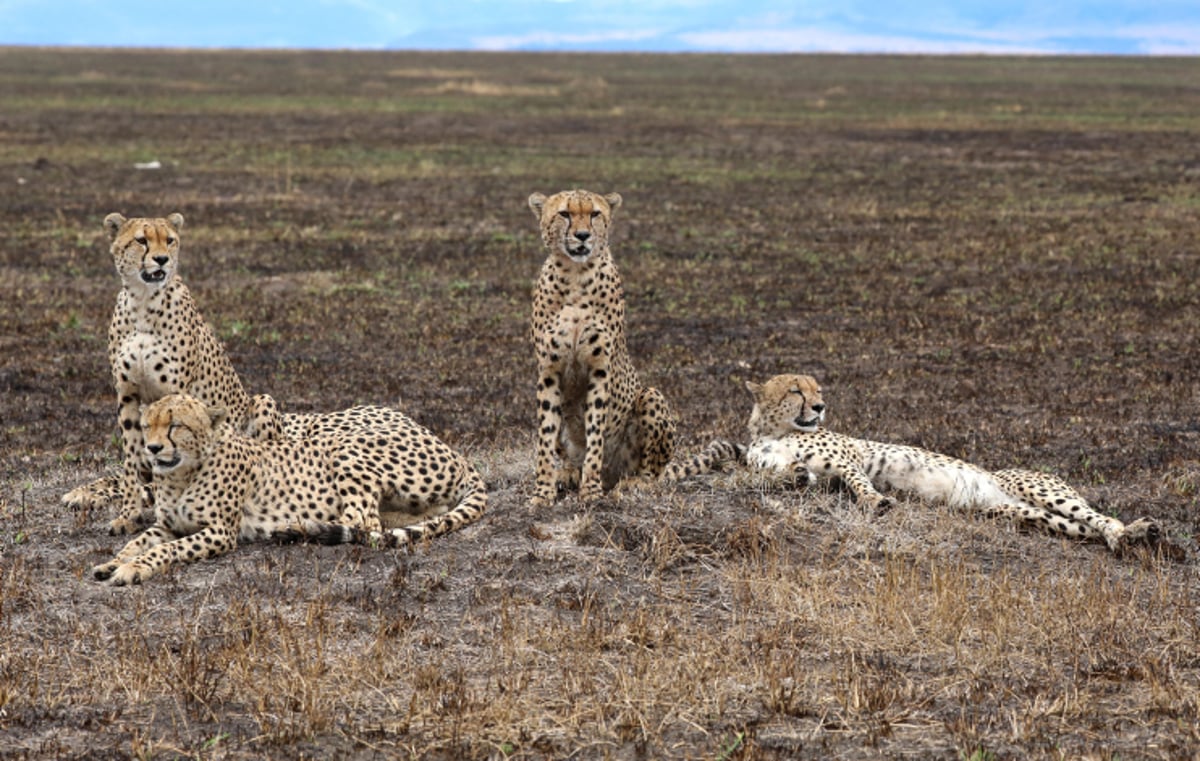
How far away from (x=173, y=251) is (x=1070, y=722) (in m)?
4.73

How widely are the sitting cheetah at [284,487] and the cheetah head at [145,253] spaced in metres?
0.78

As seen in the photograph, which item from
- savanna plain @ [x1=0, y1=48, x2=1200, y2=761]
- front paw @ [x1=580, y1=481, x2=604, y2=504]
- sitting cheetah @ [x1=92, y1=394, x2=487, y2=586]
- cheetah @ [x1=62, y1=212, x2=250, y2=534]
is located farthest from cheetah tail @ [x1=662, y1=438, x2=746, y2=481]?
cheetah @ [x1=62, y1=212, x2=250, y2=534]

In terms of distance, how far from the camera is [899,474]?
830cm

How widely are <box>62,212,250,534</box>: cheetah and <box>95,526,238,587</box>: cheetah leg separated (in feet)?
2.42

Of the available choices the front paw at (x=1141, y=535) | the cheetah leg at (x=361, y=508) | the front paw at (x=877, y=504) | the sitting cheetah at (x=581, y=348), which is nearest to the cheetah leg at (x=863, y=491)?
the front paw at (x=877, y=504)

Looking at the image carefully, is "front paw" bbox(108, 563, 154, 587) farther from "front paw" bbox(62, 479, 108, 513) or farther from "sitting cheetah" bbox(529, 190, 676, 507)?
"sitting cheetah" bbox(529, 190, 676, 507)

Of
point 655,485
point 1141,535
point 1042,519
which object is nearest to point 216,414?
point 655,485

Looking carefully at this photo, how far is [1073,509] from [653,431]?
221 centimetres

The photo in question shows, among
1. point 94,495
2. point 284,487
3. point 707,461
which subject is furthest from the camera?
point 707,461

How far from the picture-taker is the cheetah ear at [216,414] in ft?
21.7

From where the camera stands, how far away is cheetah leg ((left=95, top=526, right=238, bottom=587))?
6.48m

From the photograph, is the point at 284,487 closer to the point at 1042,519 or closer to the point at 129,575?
the point at 129,575

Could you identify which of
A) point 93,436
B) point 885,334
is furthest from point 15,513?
point 885,334

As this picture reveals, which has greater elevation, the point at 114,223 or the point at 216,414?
the point at 114,223
